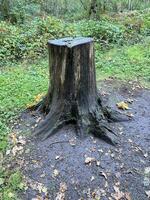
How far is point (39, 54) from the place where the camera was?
8.70 meters

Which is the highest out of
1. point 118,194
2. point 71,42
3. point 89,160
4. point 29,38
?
point 71,42

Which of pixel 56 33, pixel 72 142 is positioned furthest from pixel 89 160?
pixel 56 33

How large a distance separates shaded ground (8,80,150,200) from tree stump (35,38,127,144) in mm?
148

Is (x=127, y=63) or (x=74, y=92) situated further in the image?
(x=127, y=63)

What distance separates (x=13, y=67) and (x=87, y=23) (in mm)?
3453

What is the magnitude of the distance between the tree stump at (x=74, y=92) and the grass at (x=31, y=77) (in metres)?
0.86

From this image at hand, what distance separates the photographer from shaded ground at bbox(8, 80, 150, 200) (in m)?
4.09

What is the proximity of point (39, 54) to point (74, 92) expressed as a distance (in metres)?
4.24

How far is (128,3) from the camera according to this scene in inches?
649

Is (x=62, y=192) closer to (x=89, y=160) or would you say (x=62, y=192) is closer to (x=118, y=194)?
(x=89, y=160)

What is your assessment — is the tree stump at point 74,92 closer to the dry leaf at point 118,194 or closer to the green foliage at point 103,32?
the dry leaf at point 118,194

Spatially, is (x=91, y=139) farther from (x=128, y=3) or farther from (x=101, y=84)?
(x=128, y=3)

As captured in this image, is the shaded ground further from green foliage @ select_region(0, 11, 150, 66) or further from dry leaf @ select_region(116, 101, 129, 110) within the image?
green foliage @ select_region(0, 11, 150, 66)

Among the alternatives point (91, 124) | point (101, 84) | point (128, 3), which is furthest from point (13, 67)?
point (128, 3)
